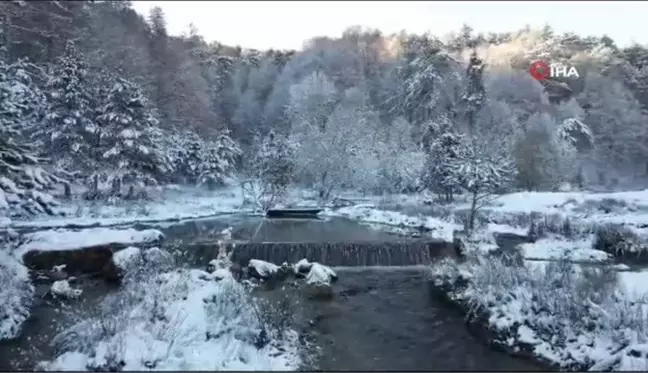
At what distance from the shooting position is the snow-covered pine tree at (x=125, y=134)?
26344mm

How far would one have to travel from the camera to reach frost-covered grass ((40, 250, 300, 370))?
24.7 feet

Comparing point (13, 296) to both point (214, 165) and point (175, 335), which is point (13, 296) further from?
point (214, 165)

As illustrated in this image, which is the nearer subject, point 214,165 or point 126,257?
point 126,257

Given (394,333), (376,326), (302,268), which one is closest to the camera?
(394,333)

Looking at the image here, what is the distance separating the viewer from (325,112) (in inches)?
1786

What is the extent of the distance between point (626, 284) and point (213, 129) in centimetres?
3869

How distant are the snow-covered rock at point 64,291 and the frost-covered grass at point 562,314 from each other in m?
9.27

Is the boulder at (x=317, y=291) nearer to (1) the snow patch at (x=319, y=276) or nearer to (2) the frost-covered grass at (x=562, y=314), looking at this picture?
(1) the snow patch at (x=319, y=276)

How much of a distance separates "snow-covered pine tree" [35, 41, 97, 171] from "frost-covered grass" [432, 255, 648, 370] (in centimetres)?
2178

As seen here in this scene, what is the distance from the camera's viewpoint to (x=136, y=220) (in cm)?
2244

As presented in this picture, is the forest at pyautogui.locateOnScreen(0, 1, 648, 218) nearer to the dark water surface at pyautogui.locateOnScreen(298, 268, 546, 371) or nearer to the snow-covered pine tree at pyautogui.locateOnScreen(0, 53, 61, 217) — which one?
the snow-covered pine tree at pyautogui.locateOnScreen(0, 53, 61, 217)

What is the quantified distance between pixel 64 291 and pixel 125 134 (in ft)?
50.3

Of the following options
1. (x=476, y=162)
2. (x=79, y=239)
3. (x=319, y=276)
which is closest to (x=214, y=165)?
(x=476, y=162)

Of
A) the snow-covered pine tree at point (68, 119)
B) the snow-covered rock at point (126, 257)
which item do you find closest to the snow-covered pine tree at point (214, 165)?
the snow-covered pine tree at point (68, 119)
